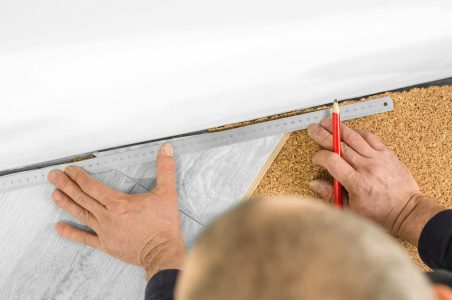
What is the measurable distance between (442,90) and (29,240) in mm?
941

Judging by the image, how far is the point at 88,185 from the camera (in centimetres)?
93

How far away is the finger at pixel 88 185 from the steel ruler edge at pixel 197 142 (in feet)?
0.05

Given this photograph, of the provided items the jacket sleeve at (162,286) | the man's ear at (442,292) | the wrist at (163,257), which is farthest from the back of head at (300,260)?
the wrist at (163,257)

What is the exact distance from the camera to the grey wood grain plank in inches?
37.6

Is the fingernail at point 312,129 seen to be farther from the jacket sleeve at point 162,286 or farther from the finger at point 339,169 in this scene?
the jacket sleeve at point 162,286

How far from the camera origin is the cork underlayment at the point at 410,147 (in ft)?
3.36

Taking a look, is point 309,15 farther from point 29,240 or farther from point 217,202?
point 29,240

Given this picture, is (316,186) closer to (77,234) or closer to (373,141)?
(373,141)

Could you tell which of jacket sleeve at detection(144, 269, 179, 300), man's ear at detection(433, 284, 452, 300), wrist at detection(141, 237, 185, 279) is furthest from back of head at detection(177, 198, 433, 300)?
wrist at detection(141, 237, 185, 279)

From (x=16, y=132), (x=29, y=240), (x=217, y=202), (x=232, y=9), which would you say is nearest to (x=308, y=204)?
(x=232, y=9)

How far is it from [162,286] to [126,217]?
0.16 metres

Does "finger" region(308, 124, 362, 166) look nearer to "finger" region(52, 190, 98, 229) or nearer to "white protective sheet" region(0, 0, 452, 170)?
"white protective sheet" region(0, 0, 452, 170)

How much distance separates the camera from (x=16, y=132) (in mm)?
547

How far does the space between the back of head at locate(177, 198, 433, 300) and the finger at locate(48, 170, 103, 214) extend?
63 centimetres
